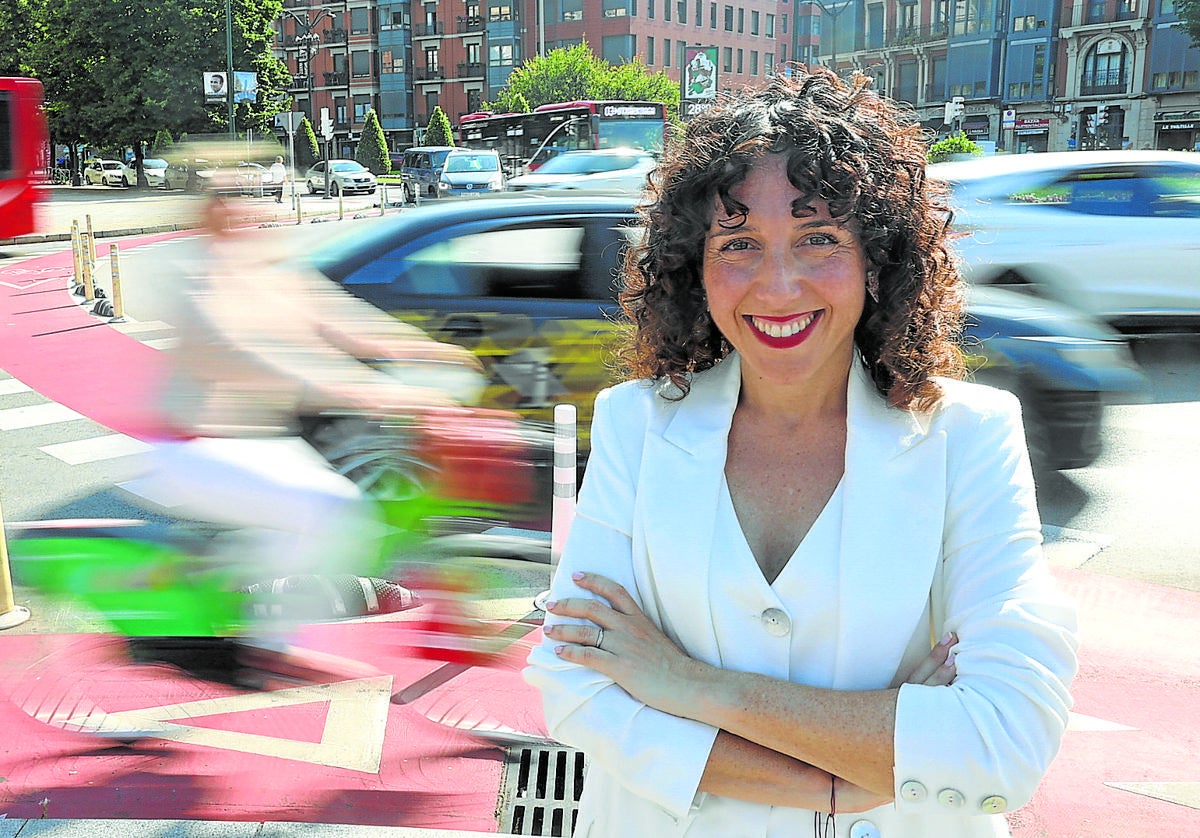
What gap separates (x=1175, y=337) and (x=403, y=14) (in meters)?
71.8

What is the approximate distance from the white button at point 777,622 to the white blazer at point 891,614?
0.02 m

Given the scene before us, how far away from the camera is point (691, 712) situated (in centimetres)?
158

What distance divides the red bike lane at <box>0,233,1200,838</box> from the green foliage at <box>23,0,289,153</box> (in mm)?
48999

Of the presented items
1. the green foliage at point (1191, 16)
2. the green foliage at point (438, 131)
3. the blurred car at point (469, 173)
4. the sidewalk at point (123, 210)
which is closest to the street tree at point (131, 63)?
the sidewalk at point (123, 210)

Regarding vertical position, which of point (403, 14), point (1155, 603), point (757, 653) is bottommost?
point (1155, 603)

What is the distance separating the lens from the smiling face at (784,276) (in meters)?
1.70

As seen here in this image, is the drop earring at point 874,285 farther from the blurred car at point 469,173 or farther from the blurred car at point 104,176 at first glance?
the blurred car at point 104,176

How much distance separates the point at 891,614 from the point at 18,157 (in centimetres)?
749

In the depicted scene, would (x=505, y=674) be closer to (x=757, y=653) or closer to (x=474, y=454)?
(x=474, y=454)

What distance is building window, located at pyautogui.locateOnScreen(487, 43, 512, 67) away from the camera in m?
71.6

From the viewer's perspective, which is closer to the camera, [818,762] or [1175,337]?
[818,762]

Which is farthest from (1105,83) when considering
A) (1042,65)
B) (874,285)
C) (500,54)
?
(874,285)

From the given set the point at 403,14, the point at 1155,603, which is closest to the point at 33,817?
→ the point at 1155,603

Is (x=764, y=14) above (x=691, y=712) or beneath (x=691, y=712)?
above
